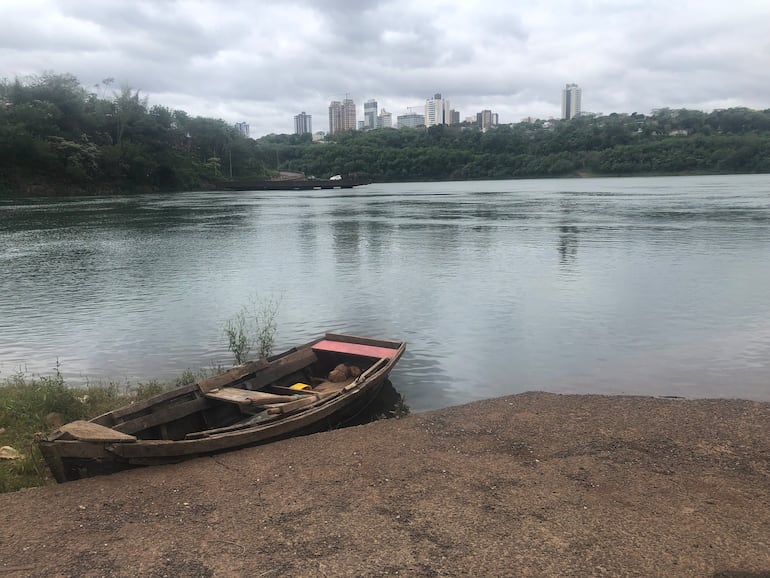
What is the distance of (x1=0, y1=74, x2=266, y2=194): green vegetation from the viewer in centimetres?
8288

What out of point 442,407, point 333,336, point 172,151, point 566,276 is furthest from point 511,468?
point 172,151

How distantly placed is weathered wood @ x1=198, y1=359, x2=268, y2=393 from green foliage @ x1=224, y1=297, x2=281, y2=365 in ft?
6.97

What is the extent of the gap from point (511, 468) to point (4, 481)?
5.56 m

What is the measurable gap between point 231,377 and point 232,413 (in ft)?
1.72

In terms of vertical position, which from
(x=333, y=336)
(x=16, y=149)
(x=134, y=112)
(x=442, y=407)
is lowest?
(x=442, y=407)

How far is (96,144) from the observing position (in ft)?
331

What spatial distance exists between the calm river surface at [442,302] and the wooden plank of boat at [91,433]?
15.4ft

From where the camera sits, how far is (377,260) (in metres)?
26.0

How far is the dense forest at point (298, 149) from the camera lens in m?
88.9

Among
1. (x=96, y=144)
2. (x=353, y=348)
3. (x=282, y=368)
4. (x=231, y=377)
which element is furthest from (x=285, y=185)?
(x=231, y=377)

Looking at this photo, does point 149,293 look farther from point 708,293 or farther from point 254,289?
point 708,293

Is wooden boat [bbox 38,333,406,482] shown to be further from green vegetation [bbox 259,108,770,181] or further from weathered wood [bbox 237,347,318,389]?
green vegetation [bbox 259,108,770,181]

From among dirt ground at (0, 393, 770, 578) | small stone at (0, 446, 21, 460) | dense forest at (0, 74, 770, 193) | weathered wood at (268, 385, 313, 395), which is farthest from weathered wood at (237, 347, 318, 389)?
dense forest at (0, 74, 770, 193)

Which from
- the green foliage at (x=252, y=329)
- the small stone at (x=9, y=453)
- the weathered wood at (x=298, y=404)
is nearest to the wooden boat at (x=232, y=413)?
the weathered wood at (x=298, y=404)
